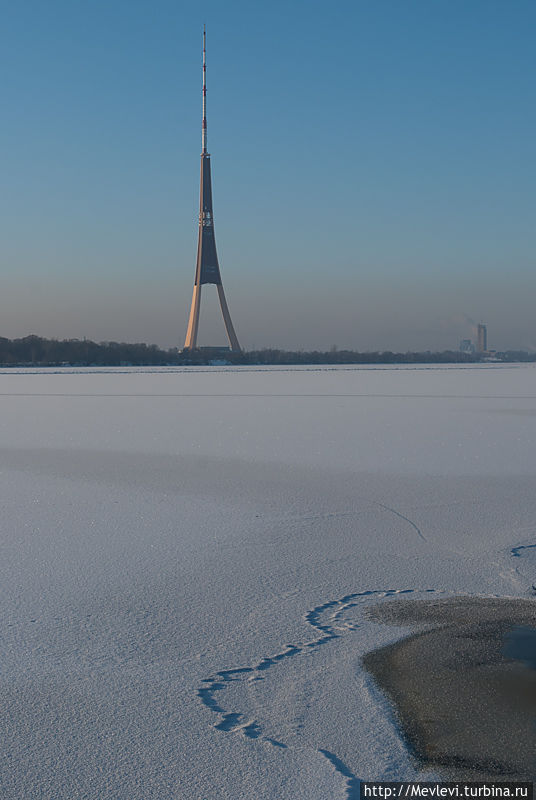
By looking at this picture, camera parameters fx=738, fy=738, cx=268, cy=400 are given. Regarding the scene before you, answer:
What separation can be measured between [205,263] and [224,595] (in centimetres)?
9186

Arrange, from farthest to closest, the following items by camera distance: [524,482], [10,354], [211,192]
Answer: [211,192] < [10,354] < [524,482]

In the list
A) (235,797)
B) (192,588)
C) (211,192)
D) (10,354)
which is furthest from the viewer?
(211,192)

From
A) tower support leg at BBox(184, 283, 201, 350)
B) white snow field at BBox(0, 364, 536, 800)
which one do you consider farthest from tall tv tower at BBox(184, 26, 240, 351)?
white snow field at BBox(0, 364, 536, 800)

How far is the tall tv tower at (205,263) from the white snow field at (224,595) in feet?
262

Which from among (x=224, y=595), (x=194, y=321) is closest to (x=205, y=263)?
(x=194, y=321)

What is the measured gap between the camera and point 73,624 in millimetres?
3590

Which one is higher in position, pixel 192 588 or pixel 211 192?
pixel 211 192

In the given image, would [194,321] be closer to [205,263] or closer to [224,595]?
[205,263]

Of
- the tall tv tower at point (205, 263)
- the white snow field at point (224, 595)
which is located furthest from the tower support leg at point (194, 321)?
the white snow field at point (224, 595)

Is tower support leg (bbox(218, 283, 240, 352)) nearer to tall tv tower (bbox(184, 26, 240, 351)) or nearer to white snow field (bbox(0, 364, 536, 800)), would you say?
tall tv tower (bbox(184, 26, 240, 351))

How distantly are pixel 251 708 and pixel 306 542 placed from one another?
93.5 inches

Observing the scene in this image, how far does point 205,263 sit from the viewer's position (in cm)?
9369

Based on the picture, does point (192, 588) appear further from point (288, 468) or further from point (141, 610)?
point (288, 468)

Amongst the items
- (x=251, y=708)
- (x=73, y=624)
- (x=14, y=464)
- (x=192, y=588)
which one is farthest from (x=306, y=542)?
(x=14, y=464)
